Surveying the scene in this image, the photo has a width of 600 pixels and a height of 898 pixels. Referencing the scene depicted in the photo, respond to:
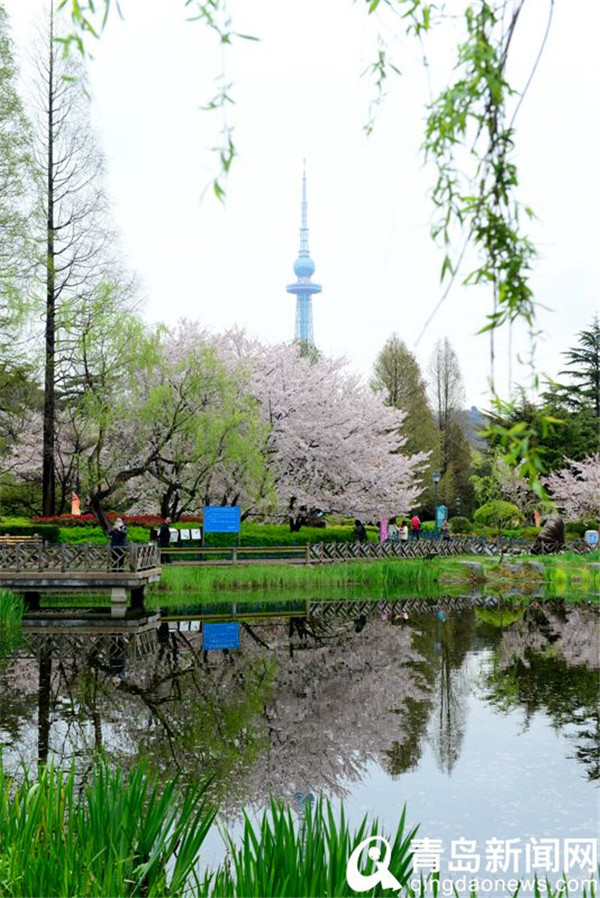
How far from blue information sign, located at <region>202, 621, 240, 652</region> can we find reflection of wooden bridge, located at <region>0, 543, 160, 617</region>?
2952 mm

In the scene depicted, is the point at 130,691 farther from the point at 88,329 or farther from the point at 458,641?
the point at 88,329

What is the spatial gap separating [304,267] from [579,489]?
12779 centimetres

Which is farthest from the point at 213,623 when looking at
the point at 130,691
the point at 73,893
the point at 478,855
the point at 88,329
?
the point at 73,893

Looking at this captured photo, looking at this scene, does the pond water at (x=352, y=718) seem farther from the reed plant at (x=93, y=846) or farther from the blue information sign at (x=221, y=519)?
the blue information sign at (x=221, y=519)

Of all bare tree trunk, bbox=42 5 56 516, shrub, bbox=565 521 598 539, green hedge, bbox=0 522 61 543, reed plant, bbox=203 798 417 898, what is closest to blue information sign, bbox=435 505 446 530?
shrub, bbox=565 521 598 539

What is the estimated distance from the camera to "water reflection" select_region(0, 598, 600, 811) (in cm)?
1212

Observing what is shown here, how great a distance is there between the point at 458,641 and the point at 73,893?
683 inches

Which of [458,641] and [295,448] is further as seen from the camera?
→ [295,448]

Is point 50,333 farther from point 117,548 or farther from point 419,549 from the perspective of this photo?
point 419,549

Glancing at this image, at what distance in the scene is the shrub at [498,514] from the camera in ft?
162

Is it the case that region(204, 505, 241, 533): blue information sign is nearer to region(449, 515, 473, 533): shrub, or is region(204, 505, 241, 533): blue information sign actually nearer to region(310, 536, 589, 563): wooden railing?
region(310, 536, 589, 563): wooden railing

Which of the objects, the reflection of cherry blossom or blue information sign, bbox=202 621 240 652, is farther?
blue information sign, bbox=202 621 240 652

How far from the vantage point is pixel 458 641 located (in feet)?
73.0

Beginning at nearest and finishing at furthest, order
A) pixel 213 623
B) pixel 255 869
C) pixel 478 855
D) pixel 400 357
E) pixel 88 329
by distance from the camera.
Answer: pixel 255 869, pixel 478 855, pixel 213 623, pixel 88 329, pixel 400 357
